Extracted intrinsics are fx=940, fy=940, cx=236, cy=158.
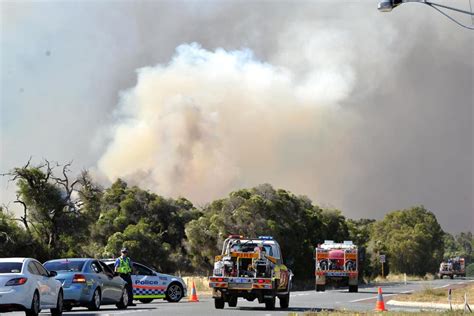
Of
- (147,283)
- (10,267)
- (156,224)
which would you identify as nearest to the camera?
(10,267)

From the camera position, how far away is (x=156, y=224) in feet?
256

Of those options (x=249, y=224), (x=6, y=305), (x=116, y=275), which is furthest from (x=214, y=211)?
(x=6, y=305)

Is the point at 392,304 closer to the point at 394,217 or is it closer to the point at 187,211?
the point at 187,211

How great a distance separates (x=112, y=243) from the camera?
62719 millimetres

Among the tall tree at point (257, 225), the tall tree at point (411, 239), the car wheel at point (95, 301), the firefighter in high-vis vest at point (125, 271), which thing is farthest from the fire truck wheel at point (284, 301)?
the tall tree at point (411, 239)

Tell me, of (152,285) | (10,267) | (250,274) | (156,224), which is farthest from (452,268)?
(10,267)

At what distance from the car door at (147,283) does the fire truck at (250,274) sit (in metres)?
3.95

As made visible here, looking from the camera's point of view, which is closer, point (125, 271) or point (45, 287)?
point (45, 287)

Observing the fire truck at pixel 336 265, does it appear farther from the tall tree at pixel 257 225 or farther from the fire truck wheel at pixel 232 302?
the fire truck wheel at pixel 232 302

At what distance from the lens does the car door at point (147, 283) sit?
107 feet

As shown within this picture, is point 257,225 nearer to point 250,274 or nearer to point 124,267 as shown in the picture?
point 124,267

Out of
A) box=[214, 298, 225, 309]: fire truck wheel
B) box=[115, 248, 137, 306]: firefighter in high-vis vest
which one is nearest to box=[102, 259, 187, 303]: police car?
box=[115, 248, 137, 306]: firefighter in high-vis vest

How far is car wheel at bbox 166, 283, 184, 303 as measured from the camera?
3344 centimetres

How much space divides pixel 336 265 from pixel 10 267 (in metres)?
32.9
